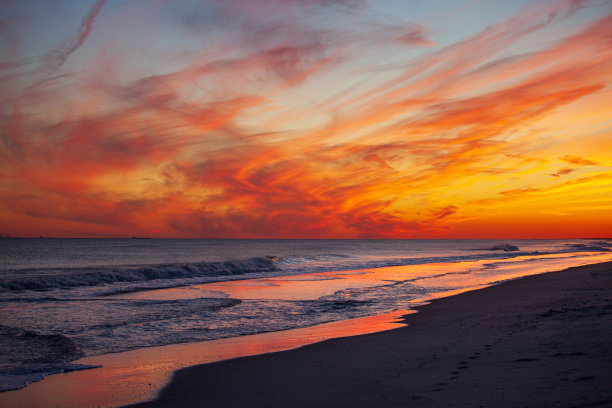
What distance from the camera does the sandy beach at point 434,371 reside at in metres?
5.25

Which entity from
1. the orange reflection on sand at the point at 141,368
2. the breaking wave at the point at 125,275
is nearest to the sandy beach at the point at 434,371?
the orange reflection on sand at the point at 141,368

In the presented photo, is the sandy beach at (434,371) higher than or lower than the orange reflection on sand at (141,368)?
higher

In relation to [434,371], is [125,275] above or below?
below

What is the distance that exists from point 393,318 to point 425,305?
3301mm

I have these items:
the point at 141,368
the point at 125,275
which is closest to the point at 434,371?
the point at 141,368

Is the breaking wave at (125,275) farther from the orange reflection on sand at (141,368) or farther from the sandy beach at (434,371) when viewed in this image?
the sandy beach at (434,371)

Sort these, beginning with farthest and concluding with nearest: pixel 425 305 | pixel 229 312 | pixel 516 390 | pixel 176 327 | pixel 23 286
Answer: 1. pixel 23 286
2. pixel 425 305
3. pixel 229 312
4. pixel 176 327
5. pixel 516 390

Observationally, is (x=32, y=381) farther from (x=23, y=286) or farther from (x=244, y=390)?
(x=23, y=286)

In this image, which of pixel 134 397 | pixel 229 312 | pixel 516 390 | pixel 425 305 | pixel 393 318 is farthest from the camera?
pixel 425 305

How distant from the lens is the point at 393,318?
13.2 metres

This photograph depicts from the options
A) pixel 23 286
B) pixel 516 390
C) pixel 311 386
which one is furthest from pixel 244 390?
pixel 23 286

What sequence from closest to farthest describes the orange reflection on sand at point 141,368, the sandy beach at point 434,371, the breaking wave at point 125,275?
1. the sandy beach at point 434,371
2. the orange reflection on sand at point 141,368
3. the breaking wave at point 125,275

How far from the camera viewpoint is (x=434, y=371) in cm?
661

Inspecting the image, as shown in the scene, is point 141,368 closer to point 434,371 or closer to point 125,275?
point 434,371
